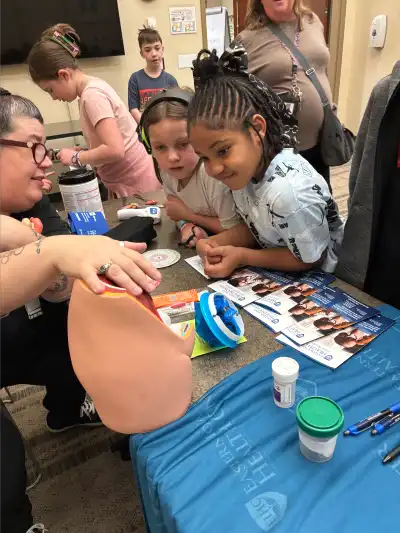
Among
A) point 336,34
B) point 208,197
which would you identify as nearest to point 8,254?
point 208,197

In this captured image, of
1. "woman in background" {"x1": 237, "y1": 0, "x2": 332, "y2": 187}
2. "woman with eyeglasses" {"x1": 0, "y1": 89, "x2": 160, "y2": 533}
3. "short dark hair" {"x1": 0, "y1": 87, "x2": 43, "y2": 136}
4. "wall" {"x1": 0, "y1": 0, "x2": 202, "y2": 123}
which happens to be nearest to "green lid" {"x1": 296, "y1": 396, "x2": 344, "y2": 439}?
"woman with eyeglasses" {"x1": 0, "y1": 89, "x2": 160, "y2": 533}

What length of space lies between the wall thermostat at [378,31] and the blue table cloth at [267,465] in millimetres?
3412

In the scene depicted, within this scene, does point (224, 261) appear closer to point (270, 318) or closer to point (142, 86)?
point (270, 318)

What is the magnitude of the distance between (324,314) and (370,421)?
305 millimetres

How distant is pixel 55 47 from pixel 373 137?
1366mm

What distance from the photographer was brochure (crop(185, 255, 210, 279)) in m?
1.23

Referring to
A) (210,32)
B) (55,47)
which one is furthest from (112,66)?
(55,47)

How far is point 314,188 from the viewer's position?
1.07m

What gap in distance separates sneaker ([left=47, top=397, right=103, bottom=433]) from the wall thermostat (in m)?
3.57

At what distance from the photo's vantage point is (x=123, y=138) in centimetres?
198

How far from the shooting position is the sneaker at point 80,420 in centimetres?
152

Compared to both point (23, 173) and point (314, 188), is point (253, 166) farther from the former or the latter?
point (23, 173)

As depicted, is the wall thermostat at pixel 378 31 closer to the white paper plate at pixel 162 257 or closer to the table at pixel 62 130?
the table at pixel 62 130

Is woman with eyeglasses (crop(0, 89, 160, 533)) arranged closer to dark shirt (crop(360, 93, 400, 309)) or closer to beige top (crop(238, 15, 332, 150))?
dark shirt (crop(360, 93, 400, 309))
